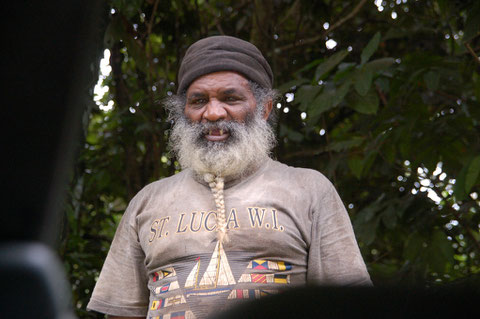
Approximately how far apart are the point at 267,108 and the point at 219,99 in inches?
13.1

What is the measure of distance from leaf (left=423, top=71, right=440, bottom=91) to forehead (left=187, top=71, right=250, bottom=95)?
1151 millimetres

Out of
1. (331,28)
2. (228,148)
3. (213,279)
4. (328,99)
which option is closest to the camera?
(213,279)

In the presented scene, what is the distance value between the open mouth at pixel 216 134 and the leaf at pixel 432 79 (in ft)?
3.97

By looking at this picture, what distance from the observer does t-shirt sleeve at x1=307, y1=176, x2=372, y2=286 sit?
2189mm

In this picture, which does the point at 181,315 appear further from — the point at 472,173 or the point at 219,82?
the point at 472,173

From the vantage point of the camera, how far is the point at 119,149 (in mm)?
4848


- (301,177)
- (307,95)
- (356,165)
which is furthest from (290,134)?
(301,177)

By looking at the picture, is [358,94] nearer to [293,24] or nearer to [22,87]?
[293,24]

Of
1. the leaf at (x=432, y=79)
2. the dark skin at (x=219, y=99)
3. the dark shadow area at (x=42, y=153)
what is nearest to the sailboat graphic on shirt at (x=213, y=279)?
the dark skin at (x=219, y=99)

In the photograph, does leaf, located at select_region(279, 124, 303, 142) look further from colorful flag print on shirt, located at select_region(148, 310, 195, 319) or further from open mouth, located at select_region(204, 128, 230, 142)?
colorful flag print on shirt, located at select_region(148, 310, 195, 319)

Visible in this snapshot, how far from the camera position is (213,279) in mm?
2080

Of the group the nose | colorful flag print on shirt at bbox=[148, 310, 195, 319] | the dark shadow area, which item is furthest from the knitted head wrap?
the dark shadow area

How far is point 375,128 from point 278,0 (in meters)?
1.27

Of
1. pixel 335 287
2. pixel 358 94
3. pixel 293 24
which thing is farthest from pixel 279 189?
pixel 293 24
